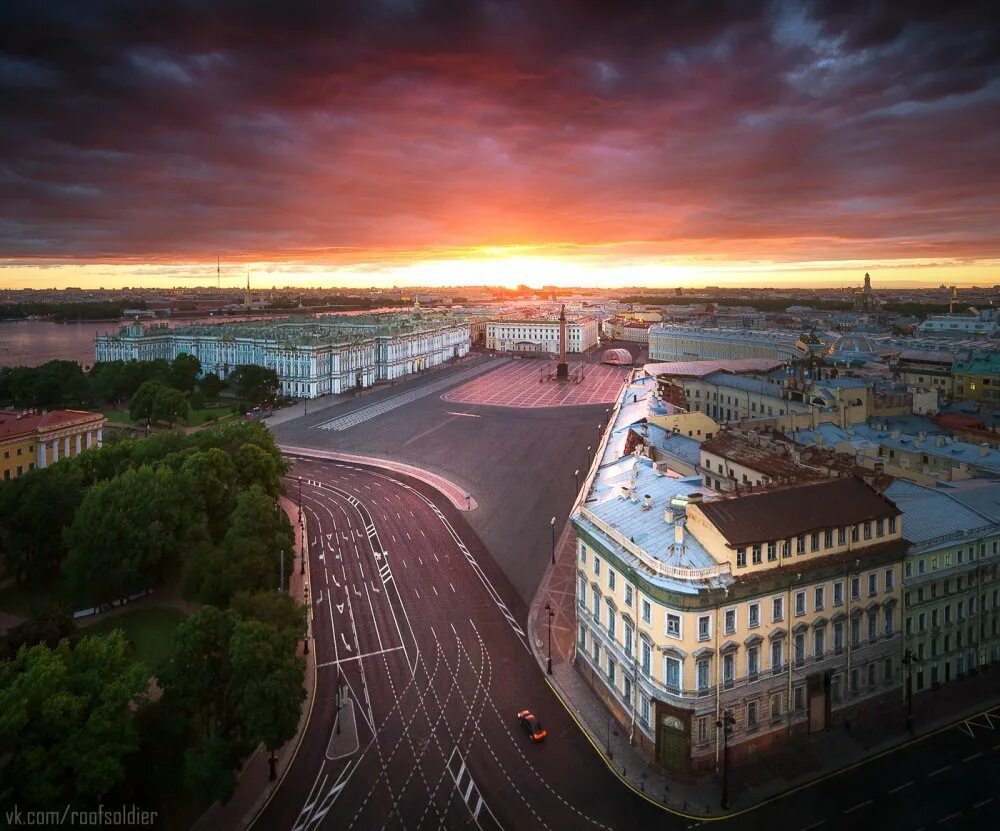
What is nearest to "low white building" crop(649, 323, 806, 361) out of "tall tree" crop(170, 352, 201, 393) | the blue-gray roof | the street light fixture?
the blue-gray roof

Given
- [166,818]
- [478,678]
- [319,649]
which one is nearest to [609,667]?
[478,678]

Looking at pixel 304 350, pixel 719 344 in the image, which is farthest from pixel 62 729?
pixel 719 344

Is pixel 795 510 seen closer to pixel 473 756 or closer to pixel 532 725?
pixel 532 725

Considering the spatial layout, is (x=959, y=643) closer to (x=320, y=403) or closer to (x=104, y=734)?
(x=104, y=734)

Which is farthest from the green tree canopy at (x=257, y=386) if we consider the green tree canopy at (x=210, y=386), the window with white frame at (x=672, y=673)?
the window with white frame at (x=672, y=673)

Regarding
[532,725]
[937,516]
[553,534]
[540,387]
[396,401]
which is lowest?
[532,725]

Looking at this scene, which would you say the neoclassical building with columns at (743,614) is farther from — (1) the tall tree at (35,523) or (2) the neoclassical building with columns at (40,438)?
(2) the neoclassical building with columns at (40,438)
